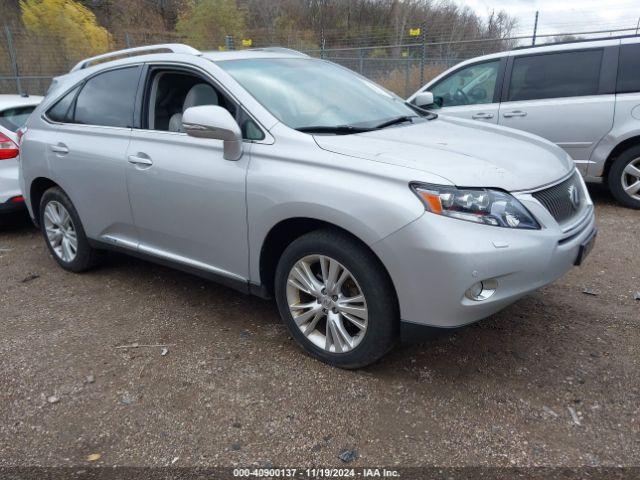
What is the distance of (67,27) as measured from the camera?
1850 centimetres

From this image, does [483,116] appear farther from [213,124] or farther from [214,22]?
[214,22]

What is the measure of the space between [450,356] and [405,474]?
3.19ft

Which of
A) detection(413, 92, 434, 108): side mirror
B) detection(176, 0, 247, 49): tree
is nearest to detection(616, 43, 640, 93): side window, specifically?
detection(413, 92, 434, 108): side mirror

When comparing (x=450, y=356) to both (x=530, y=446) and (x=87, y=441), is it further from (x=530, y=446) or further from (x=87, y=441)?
(x=87, y=441)

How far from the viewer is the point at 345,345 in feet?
9.15

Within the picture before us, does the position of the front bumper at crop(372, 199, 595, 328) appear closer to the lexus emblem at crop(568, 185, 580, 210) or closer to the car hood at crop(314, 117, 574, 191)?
the car hood at crop(314, 117, 574, 191)

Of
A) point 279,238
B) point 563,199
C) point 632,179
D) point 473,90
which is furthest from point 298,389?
point 473,90

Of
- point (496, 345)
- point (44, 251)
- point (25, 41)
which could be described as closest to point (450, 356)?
point (496, 345)

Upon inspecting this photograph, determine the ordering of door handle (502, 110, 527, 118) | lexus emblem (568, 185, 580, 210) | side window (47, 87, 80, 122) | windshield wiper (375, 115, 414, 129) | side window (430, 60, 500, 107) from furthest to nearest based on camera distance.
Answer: side window (430, 60, 500, 107) → door handle (502, 110, 527, 118) → side window (47, 87, 80, 122) → windshield wiper (375, 115, 414, 129) → lexus emblem (568, 185, 580, 210)

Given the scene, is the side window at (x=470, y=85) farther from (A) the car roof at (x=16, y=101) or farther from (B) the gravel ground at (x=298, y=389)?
(A) the car roof at (x=16, y=101)

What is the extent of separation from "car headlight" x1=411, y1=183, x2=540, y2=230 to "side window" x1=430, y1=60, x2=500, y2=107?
14.0 ft

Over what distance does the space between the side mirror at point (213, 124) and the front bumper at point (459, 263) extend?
1.05m

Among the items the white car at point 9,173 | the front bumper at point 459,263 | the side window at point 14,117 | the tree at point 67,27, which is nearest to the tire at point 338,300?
the front bumper at point 459,263

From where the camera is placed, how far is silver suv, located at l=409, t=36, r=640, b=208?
5.54m
